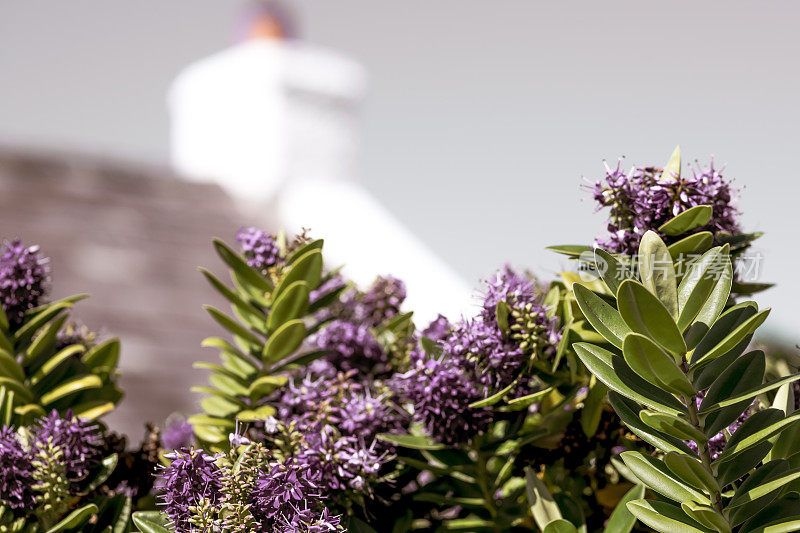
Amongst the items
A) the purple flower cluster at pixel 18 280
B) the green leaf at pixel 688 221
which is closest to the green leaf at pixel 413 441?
the green leaf at pixel 688 221

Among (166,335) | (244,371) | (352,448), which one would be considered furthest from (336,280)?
(166,335)

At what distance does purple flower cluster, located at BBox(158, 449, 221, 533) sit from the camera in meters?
0.66

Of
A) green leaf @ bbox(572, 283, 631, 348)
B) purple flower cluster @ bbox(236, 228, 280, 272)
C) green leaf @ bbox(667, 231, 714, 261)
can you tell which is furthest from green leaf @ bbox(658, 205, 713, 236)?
purple flower cluster @ bbox(236, 228, 280, 272)

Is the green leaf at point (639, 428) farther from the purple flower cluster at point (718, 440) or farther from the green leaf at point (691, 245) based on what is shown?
the green leaf at point (691, 245)

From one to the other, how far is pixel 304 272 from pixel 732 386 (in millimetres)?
460

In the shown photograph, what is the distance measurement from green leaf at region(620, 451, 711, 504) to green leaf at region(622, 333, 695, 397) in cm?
6

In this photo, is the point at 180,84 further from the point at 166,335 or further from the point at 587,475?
the point at 587,475

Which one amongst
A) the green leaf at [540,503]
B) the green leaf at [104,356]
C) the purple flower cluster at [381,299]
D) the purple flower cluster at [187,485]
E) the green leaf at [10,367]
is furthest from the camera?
the purple flower cluster at [381,299]

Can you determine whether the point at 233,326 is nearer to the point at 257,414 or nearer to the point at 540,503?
the point at 257,414

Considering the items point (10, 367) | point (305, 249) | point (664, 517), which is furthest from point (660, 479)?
point (10, 367)

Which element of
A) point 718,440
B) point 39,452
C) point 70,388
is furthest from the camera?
point 70,388

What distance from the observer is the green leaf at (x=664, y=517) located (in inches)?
23.9

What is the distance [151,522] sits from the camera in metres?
0.71

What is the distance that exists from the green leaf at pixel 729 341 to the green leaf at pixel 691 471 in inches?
3.0
